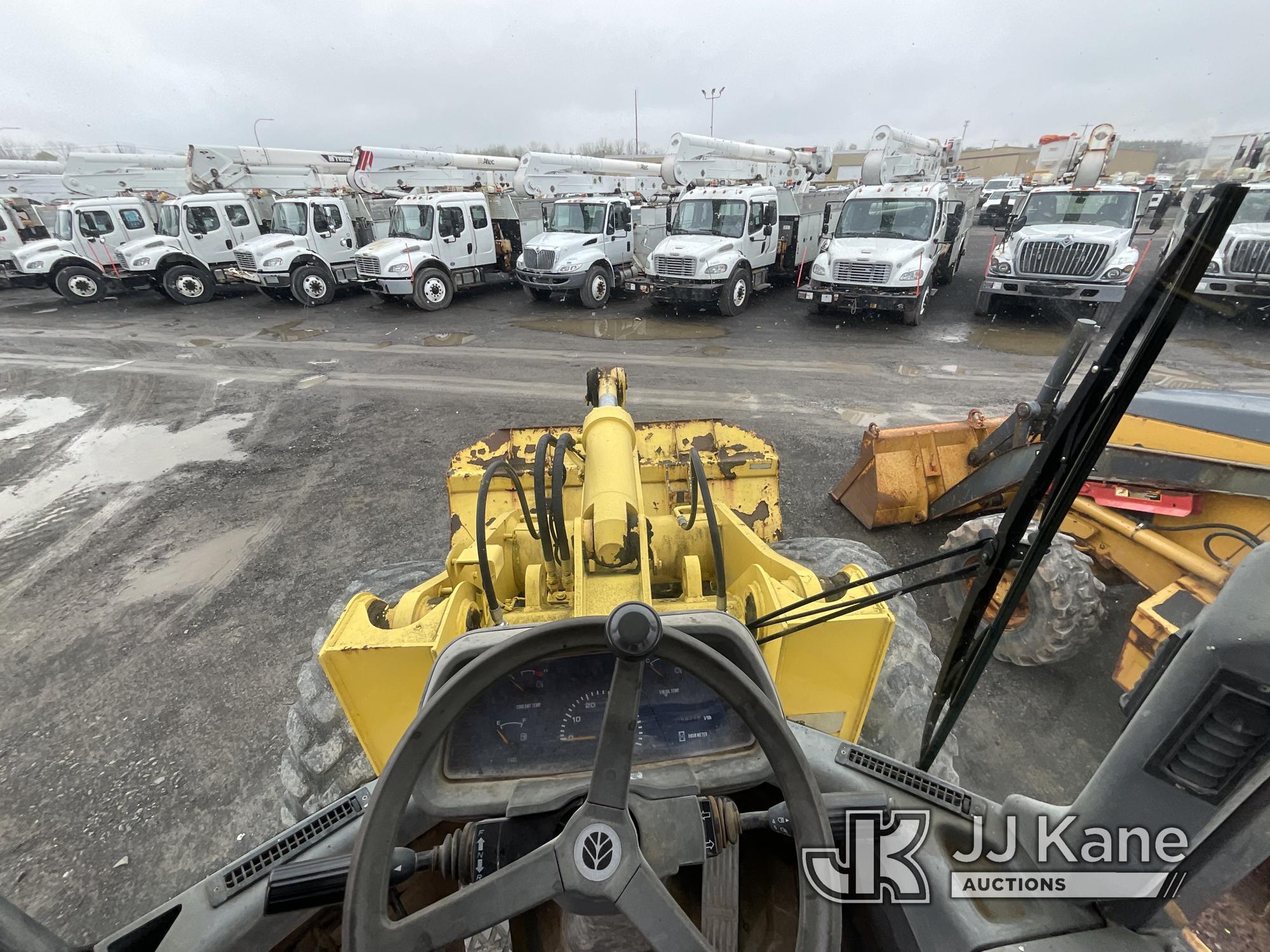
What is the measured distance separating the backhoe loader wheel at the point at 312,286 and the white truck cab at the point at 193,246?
2318 mm

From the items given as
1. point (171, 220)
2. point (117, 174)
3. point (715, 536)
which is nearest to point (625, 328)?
point (715, 536)

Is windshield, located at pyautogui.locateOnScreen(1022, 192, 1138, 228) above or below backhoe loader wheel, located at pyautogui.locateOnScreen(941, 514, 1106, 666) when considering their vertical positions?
above

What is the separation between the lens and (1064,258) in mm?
10898

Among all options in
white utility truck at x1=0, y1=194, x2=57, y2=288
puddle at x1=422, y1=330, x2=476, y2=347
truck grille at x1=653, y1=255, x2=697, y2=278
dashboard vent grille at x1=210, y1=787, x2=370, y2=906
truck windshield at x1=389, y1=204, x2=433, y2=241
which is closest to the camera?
dashboard vent grille at x1=210, y1=787, x2=370, y2=906

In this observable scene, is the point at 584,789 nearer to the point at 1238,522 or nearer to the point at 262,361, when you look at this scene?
the point at 1238,522

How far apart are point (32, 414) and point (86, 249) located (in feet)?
34.4

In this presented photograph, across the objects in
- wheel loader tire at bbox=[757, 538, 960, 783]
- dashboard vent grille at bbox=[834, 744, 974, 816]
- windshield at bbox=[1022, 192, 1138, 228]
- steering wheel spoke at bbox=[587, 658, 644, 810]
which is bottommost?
wheel loader tire at bbox=[757, 538, 960, 783]

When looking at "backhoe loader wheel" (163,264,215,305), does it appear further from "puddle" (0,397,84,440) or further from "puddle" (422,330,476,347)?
"puddle" (422,330,476,347)

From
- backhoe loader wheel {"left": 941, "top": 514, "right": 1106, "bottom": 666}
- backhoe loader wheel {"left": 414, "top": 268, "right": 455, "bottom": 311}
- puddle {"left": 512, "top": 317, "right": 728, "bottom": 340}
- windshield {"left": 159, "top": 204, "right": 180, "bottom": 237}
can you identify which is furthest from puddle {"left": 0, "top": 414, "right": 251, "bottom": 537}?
windshield {"left": 159, "top": 204, "right": 180, "bottom": 237}

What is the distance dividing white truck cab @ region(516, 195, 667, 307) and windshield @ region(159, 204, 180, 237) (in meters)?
9.61

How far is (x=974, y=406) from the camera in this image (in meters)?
8.01

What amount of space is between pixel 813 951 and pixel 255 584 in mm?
5290

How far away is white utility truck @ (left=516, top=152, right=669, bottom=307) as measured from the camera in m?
14.2

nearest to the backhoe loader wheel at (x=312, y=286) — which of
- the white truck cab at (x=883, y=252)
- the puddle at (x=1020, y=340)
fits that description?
the white truck cab at (x=883, y=252)
